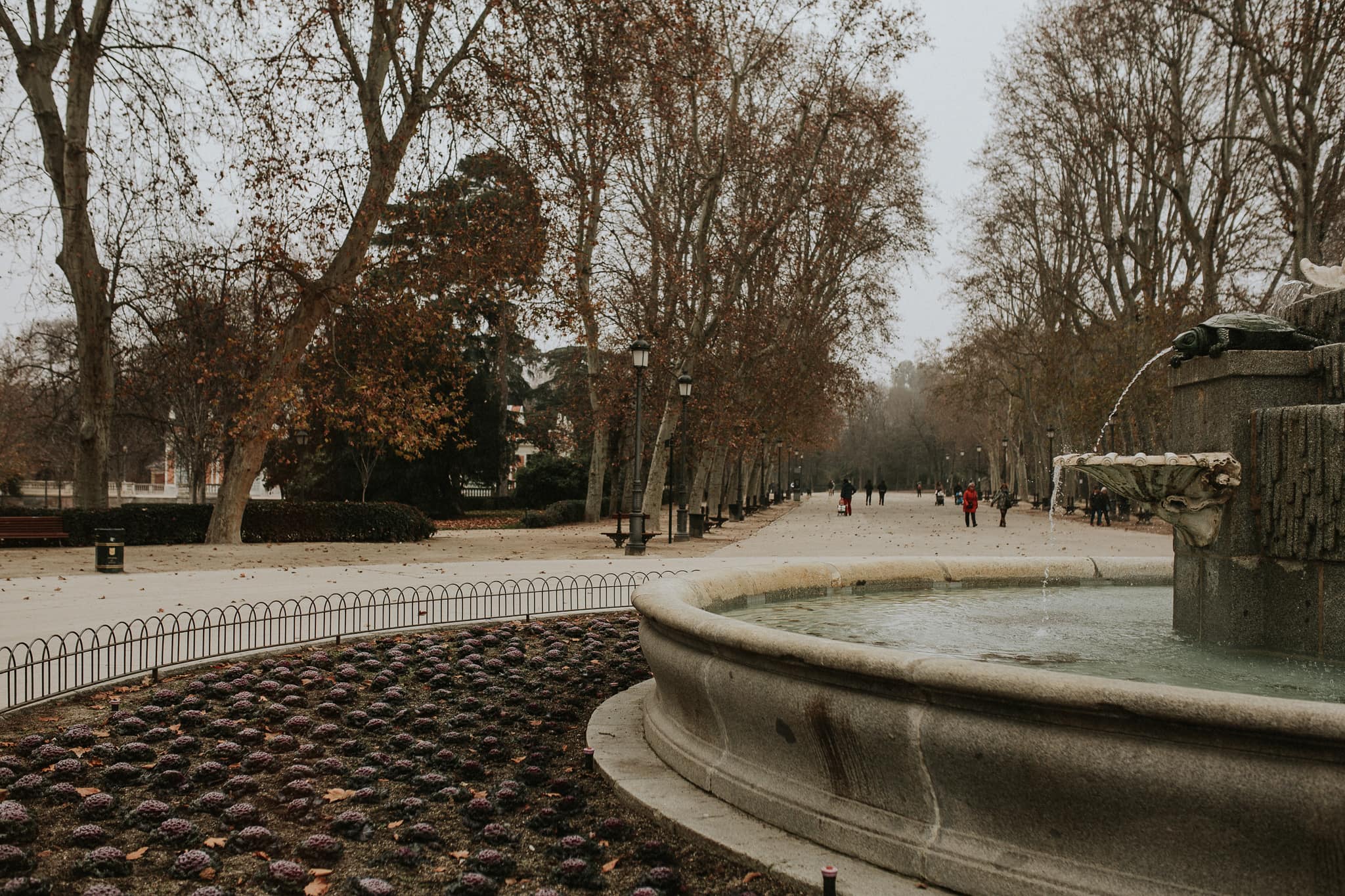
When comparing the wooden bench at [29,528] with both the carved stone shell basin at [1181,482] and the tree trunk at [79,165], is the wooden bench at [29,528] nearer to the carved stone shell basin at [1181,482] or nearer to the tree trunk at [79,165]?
the tree trunk at [79,165]

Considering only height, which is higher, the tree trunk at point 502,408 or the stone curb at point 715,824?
the tree trunk at point 502,408

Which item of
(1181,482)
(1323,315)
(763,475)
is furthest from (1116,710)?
(763,475)

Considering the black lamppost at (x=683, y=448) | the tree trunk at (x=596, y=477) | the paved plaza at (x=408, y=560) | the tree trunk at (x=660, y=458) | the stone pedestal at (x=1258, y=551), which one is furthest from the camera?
the tree trunk at (x=596, y=477)

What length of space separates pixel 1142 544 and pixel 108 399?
869 inches

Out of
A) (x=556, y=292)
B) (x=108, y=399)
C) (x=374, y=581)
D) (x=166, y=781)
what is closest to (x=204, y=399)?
(x=108, y=399)

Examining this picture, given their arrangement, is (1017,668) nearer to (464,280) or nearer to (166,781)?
(166,781)

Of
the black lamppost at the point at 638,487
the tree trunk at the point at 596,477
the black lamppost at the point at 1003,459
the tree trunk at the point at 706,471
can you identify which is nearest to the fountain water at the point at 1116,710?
the black lamppost at the point at 638,487

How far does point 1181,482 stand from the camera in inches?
199

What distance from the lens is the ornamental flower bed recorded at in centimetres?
376

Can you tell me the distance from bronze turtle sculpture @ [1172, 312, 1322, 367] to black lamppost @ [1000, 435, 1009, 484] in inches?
2182

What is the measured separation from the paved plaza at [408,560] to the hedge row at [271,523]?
2.73 feet

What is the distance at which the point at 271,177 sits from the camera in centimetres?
1744

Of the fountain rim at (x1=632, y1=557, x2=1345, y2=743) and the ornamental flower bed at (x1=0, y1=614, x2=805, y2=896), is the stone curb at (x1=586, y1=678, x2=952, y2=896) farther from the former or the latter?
the fountain rim at (x1=632, y1=557, x2=1345, y2=743)

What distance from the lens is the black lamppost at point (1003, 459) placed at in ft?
199
